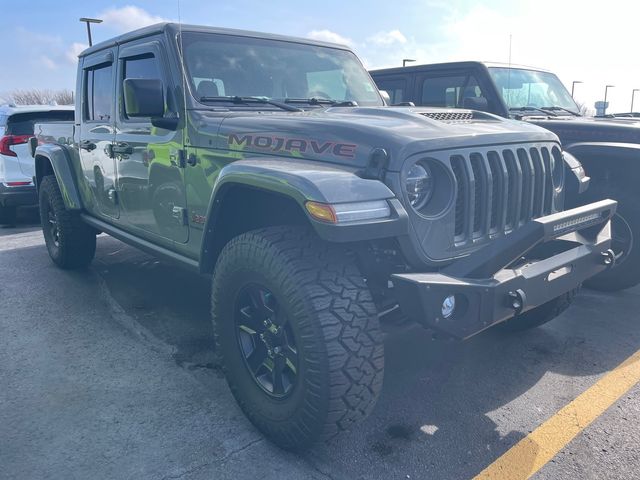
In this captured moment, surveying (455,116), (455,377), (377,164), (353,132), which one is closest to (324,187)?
(377,164)

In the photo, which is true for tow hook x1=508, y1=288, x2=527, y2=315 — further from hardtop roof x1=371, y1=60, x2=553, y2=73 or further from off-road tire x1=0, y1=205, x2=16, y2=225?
off-road tire x1=0, y1=205, x2=16, y2=225

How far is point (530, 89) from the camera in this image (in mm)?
5809

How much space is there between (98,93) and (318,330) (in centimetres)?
335

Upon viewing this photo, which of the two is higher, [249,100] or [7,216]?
[249,100]

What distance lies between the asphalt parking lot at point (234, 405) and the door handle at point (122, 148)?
4.10 ft

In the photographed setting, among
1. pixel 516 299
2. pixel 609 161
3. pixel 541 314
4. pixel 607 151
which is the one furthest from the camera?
pixel 609 161

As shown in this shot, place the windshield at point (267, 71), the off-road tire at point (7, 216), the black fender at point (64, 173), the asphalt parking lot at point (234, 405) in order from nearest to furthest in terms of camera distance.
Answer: the asphalt parking lot at point (234, 405)
the windshield at point (267, 71)
the black fender at point (64, 173)
the off-road tire at point (7, 216)

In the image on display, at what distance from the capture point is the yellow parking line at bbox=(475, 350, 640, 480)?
2.42m

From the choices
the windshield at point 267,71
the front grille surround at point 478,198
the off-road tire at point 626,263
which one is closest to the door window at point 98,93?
the windshield at point 267,71

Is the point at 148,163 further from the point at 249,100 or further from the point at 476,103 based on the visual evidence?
the point at 476,103

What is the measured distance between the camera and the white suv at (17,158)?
736 centimetres

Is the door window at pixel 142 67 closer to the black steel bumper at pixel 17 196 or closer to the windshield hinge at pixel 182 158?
the windshield hinge at pixel 182 158

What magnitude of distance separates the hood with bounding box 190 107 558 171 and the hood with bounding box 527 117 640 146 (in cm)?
200

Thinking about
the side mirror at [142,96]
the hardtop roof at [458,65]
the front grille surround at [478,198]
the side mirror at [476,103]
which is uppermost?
the hardtop roof at [458,65]
